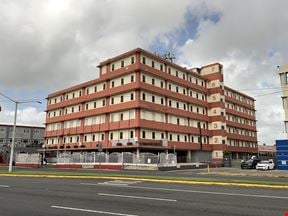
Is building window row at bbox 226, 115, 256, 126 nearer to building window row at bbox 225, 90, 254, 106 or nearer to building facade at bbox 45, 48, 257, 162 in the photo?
building window row at bbox 225, 90, 254, 106

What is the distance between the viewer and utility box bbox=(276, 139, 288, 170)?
3969cm

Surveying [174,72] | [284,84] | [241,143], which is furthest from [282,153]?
[241,143]

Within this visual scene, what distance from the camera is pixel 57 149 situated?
68.2m

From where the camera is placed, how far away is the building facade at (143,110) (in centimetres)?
5412

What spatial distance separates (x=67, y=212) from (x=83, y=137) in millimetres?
55862

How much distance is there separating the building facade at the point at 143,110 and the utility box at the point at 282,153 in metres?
20.3

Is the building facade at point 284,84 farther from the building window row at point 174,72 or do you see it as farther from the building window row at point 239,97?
the building window row at point 239,97

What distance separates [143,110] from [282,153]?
2356 centimetres

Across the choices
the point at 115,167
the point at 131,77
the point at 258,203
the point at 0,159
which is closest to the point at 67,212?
the point at 258,203

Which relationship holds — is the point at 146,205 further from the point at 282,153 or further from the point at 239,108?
the point at 239,108

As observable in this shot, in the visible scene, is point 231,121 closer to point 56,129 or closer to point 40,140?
point 56,129

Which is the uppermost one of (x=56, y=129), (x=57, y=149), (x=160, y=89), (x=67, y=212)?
(x=160, y=89)

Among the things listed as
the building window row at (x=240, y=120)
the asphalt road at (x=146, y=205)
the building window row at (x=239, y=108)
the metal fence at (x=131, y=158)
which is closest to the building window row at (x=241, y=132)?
the building window row at (x=240, y=120)

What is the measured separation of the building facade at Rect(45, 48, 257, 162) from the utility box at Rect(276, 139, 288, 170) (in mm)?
20342
